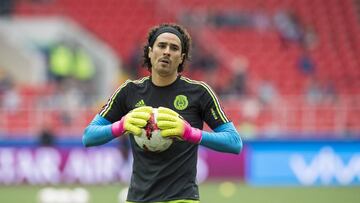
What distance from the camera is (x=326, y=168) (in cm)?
1973

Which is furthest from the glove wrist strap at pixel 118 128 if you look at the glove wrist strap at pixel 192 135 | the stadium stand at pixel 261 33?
the stadium stand at pixel 261 33

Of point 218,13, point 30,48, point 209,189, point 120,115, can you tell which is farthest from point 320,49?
point 120,115

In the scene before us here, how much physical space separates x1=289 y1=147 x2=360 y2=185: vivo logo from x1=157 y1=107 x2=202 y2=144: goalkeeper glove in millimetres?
13781

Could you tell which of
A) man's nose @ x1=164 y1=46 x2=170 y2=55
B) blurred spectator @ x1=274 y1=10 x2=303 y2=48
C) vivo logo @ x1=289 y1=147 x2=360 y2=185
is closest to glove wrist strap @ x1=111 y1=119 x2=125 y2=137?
man's nose @ x1=164 y1=46 x2=170 y2=55

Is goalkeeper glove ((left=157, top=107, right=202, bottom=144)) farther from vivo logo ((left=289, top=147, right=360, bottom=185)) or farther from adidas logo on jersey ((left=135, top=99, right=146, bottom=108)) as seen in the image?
vivo logo ((left=289, top=147, right=360, bottom=185))

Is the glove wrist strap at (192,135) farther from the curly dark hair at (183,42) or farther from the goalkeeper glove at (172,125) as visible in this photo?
the curly dark hair at (183,42)

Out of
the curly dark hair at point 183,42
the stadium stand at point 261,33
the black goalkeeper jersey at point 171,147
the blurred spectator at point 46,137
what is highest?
the stadium stand at point 261,33

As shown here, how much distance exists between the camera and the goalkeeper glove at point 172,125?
5.90 meters

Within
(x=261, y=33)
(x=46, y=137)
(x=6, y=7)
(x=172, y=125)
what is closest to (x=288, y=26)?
(x=261, y=33)

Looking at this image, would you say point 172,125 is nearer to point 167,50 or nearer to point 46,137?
point 167,50

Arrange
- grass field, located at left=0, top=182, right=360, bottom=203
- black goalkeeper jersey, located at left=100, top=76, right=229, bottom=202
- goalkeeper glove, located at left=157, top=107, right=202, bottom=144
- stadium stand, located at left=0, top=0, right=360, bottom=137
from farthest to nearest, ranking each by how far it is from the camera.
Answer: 1. stadium stand, located at left=0, top=0, right=360, bottom=137
2. grass field, located at left=0, top=182, right=360, bottom=203
3. black goalkeeper jersey, located at left=100, top=76, right=229, bottom=202
4. goalkeeper glove, located at left=157, top=107, right=202, bottom=144

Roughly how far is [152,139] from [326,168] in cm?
1416

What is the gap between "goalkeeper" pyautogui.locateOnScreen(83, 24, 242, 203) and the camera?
6176 mm

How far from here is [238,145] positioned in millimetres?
6254
